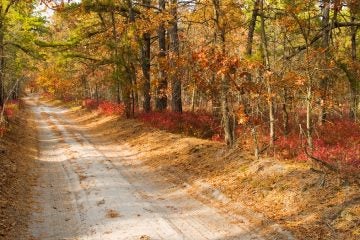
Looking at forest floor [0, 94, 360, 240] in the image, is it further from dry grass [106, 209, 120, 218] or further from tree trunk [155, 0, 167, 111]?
tree trunk [155, 0, 167, 111]

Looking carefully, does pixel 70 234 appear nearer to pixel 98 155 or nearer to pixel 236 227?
pixel 236 227

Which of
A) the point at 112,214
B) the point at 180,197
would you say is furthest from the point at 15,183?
the point at 180,197

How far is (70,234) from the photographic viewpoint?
25.4ft

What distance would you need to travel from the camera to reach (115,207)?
9.21 m

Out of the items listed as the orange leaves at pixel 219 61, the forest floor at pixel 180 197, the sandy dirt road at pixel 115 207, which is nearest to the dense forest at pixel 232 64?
the orange leaves at pixel 219 61

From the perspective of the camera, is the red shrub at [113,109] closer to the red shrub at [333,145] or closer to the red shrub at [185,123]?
the red shrub at [185,123]

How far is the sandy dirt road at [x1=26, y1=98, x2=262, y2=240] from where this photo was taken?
7.71 metres

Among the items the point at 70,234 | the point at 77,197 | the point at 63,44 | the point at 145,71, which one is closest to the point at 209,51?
the point at 77,197

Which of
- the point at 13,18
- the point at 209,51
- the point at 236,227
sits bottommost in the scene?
the point at 236,227

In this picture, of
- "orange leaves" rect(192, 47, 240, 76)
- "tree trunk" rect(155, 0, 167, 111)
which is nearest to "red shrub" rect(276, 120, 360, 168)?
"orange leaves" rect(192, 47, 240, 76)

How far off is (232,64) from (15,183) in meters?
6.72

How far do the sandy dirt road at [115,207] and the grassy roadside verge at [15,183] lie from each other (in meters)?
0.26

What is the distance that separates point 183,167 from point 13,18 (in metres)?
15.6

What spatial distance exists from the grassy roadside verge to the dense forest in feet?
7.60
